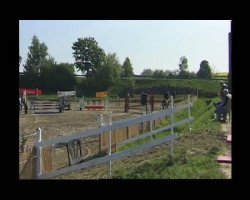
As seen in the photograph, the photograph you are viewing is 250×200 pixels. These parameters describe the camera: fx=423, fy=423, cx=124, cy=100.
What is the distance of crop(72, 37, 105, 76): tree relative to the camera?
68.5 meters

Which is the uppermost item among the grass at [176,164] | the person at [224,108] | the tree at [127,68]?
the tree at [127,68]

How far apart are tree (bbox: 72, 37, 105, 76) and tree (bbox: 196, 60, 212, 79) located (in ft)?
55.9

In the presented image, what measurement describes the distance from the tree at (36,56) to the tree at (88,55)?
5.26 m

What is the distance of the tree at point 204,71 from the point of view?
234 ft

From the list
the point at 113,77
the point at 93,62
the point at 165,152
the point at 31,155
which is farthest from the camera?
the point at 93,62

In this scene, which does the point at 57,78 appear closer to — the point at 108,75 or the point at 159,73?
the point at 108,75

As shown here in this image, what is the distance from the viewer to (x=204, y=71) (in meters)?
72.0

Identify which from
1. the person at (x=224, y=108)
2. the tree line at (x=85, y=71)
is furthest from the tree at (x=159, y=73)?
the person at (x=224, y=108)

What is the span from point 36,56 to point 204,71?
92.9 feet

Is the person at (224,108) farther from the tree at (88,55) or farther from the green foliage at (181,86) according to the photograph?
the tree at (88,55)

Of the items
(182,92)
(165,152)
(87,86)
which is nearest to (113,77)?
(87,86)

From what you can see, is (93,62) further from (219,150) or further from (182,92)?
(219,150)
